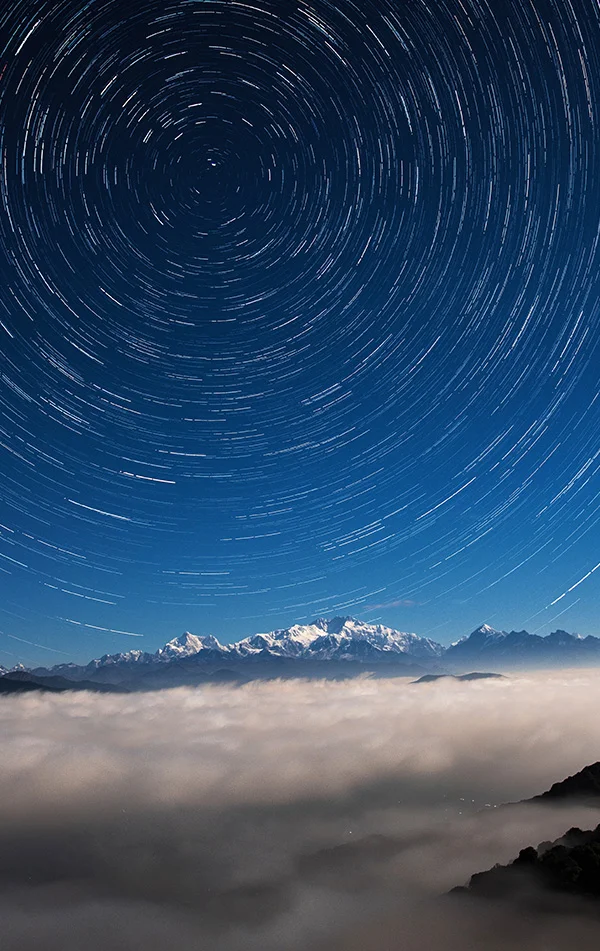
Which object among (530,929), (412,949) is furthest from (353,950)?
(530,929)

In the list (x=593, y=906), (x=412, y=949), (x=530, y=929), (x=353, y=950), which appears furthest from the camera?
(x=353, y=950)

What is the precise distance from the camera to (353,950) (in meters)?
198

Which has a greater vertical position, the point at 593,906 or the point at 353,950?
the point at 593,906

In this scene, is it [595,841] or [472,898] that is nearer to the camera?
[595,841]

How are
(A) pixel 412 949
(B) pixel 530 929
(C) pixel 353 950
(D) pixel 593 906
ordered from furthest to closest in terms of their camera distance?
(C) pixel 353 950
(A) pixel 412 949
(B) pixel 530 929
(D) pixel 593 906

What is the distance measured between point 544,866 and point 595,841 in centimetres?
2280

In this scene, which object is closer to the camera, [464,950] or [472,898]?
[464,950]

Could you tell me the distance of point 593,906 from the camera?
125938mm

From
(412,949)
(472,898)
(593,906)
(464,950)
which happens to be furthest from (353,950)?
(593,906)

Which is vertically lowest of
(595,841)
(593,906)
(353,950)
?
(353,950)

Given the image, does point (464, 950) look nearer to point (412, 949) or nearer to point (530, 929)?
point (530, 929)

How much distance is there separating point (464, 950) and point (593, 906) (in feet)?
139

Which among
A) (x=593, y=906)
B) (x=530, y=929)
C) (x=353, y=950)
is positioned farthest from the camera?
(x=353, y=950)

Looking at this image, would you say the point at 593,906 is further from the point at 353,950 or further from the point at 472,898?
the point at 353,950
